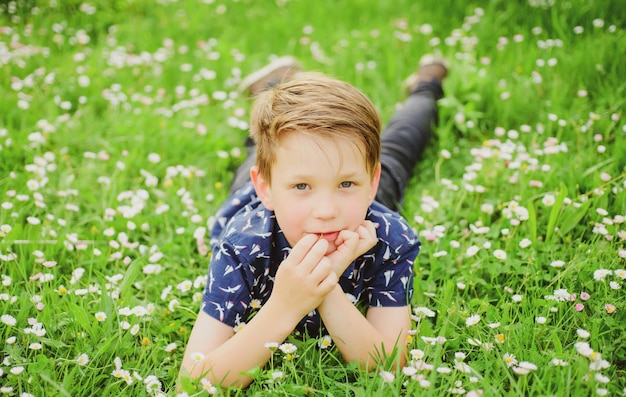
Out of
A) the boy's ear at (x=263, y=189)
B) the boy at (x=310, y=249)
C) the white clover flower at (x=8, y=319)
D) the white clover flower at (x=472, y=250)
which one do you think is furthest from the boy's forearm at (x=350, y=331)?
the white clover flower at (x=8, y=319)

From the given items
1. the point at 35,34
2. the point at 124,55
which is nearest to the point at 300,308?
the point at 124,55

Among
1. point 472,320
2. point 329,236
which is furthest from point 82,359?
point 472,320

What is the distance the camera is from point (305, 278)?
1.96 metres

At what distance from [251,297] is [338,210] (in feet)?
2.05

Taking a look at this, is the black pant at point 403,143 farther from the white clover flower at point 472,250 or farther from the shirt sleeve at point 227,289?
the shirt sleeve at point 227,289

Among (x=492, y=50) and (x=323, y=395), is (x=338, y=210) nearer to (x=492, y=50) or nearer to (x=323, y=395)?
(x=323, y=395)

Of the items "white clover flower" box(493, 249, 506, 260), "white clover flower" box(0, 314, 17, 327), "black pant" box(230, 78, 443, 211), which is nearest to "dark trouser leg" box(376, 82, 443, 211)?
"black pant" box(230, 78, 443, 211)

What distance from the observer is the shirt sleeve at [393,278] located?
2.30m

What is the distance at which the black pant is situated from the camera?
3.22m

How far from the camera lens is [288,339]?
227 centimetres

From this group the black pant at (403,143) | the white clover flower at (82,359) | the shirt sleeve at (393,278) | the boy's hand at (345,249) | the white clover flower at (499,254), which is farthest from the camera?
the black pant at (403,143)

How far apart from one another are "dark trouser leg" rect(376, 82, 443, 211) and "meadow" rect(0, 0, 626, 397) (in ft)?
0.37

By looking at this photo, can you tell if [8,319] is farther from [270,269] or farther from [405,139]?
[405,139]

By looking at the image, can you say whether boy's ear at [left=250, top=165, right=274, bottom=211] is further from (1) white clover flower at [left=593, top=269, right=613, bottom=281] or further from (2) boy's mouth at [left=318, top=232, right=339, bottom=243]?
(1) white clover flower at [left=593, top=269, right=613, bottom=281]
